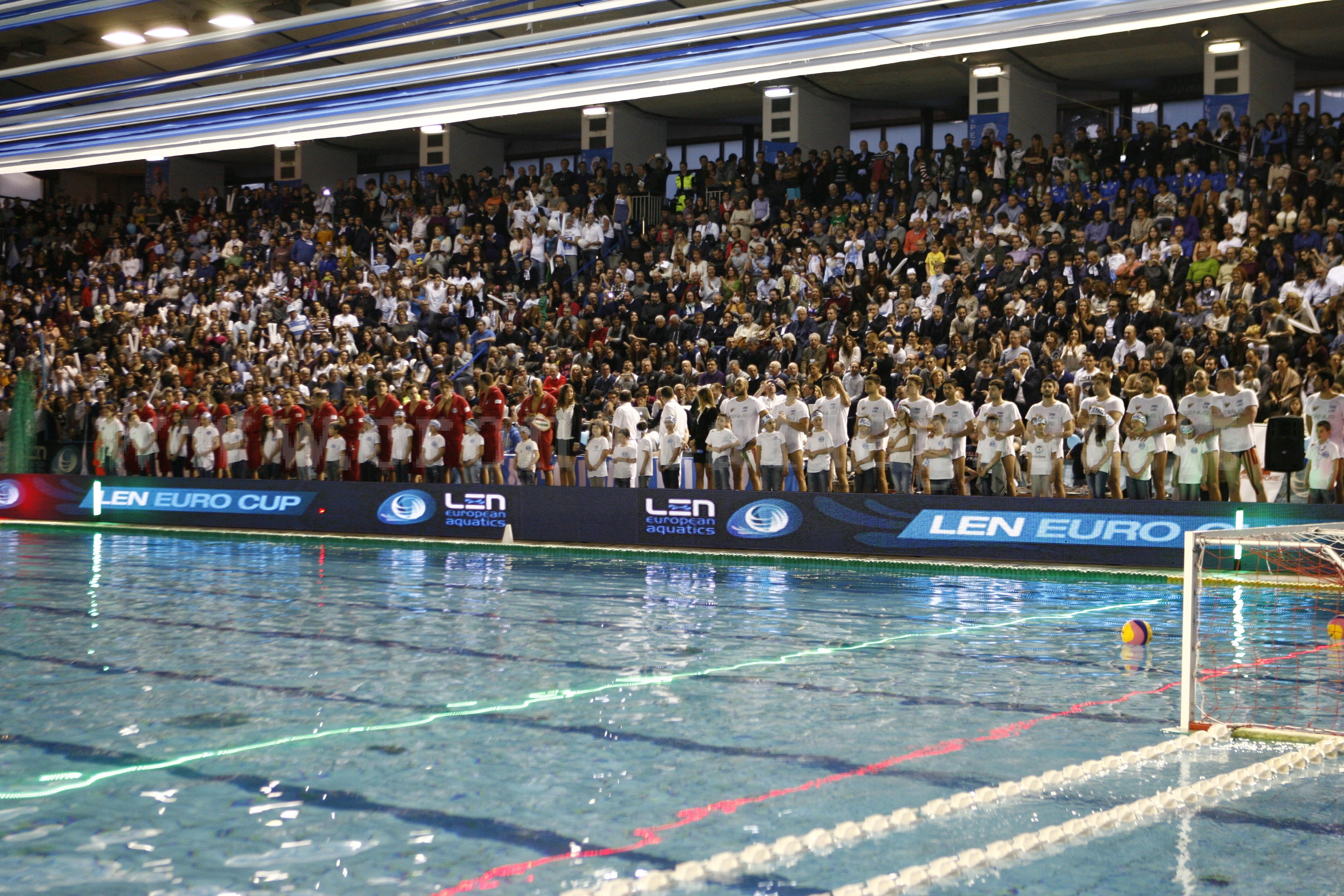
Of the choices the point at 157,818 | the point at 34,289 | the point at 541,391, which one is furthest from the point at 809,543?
the point at 34,289

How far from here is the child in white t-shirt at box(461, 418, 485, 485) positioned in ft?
53.1

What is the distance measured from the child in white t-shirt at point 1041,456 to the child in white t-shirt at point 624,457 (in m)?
4.62

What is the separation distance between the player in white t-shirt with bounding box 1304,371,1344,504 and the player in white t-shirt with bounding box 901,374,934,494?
366 cm

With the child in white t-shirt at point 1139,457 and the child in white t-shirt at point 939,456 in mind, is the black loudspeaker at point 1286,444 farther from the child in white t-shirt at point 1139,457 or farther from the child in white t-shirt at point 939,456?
the child in white t-shirt at point 939,456

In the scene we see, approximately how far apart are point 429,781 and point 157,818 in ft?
3.23

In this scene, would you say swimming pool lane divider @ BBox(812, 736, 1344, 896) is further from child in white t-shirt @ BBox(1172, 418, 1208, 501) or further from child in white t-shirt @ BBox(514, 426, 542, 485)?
child in white t-shirt @ BBox(514, 426, 542, 485)

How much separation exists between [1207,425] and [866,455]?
348cm

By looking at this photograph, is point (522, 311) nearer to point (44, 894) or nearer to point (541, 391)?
point (541, 391)

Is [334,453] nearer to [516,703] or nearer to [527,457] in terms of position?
[527,457]

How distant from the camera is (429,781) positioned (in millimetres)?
4906

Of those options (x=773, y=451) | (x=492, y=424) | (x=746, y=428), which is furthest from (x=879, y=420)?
(x=492, y=424)

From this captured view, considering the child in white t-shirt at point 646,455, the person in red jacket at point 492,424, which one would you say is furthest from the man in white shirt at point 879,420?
the person in red jacket at point 492,424

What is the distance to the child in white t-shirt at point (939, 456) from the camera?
44.9 feet

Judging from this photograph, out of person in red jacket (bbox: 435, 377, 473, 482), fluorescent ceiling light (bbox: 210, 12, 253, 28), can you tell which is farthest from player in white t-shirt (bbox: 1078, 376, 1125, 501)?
fluorescent ceiling light (bbox: 210, 12, 253, 28)
